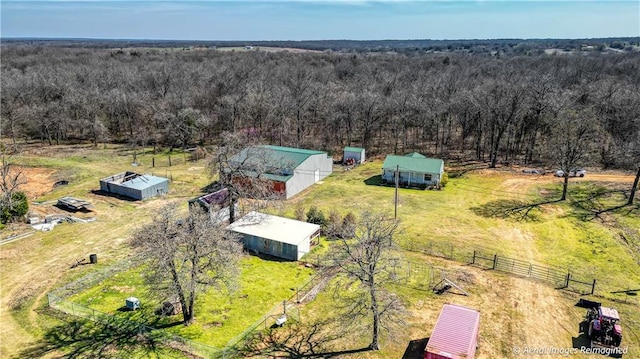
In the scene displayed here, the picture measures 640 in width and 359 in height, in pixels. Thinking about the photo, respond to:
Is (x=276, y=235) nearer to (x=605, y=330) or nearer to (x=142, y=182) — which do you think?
(x=142, y=182)

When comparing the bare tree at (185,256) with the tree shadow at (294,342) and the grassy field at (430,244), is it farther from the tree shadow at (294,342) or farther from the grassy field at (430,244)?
the tree shadow at (294,342)

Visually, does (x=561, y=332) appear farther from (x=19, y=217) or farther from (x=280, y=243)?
(x=19, y=217)

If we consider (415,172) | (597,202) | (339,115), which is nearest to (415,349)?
(415,172)

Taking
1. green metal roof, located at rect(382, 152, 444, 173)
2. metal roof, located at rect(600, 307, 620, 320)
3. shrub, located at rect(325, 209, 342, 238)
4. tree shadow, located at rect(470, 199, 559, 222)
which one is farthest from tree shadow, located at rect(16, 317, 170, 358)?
green metal roof, located at rect(382, 152, 444, 173)

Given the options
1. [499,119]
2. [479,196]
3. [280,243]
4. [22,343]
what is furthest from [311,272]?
[499,119]

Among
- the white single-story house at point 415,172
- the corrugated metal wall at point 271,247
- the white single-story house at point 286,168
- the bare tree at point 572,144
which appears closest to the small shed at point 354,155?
the white single-story house at point 415,172

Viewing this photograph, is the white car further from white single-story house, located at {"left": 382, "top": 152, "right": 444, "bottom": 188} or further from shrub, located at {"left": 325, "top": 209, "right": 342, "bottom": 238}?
shrub, located at {"left": 325, "top": 209, "right": 342, "bottom": 238}
